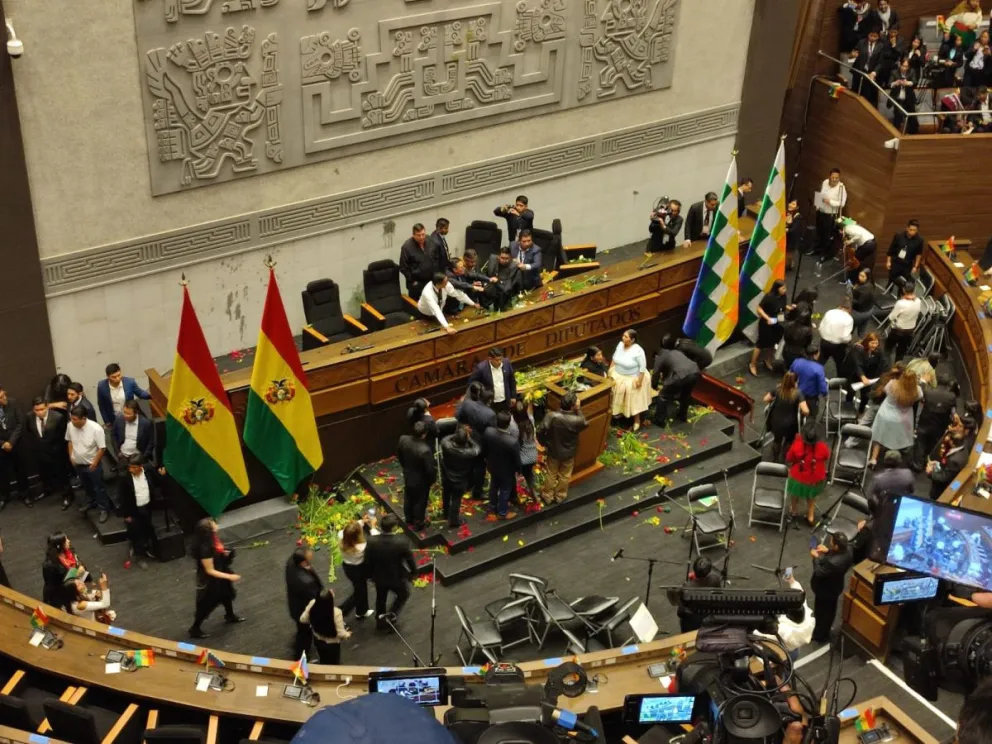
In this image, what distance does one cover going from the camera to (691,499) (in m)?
11.8

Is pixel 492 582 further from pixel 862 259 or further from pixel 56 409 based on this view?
pixel 862 259

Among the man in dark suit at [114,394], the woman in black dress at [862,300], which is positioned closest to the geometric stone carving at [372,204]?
the man in dark suit at [114,394]

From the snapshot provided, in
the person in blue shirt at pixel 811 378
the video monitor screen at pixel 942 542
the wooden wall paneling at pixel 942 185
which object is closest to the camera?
the video monitor screen at pixel 942 542

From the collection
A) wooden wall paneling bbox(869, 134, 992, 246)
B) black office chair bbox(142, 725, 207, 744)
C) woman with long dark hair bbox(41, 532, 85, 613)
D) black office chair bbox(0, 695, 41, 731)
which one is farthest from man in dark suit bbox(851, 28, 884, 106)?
black office chair bbox(0, 695, 41, 731)

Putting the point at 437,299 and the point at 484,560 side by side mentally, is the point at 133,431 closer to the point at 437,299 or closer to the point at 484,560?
the point at 437,299

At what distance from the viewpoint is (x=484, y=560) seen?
11.5 metres

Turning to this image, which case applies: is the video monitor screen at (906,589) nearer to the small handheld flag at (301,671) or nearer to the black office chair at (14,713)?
the small handheld flag at (301,671)

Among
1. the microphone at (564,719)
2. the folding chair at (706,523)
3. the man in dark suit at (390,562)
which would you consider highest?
the microphone at (564,719)

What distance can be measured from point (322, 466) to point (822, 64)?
9.98 meters

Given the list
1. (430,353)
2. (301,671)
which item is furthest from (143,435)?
(301,671)

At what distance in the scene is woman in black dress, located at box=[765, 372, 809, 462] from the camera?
1245 centimetres

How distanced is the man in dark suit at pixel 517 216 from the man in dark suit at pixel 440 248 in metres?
1.09

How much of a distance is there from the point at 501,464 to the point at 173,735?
4.40m

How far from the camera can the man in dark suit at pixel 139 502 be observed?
428 inches
